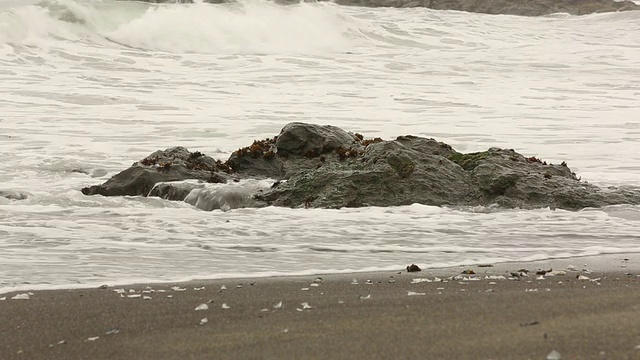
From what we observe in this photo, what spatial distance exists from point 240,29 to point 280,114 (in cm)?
1477

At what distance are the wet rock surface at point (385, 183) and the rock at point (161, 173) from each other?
0.01 meters

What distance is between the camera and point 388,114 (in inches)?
699

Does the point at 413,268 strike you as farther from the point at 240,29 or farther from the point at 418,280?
the point at 240,29

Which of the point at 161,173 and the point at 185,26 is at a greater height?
the point at 185,26

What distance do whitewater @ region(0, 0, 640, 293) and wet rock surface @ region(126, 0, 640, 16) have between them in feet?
2.99

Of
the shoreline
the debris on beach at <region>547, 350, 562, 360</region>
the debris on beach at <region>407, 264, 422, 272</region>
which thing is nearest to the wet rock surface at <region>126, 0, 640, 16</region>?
the shoreline

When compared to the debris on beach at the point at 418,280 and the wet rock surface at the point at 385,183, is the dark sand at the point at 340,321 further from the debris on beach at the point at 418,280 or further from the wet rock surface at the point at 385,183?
the wet rock surface at the point at 385,183

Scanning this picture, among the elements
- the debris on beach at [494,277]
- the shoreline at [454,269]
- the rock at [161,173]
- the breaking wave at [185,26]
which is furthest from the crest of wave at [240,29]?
the debris on beach at [494,277]

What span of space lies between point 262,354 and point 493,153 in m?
6.16

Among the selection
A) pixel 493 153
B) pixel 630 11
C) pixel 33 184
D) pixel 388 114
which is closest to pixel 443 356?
pixel 493 153

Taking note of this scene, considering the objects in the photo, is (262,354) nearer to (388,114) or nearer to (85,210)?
(85,210)

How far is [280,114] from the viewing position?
57.0 ft

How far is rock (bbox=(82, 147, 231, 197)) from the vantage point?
28.3 feet

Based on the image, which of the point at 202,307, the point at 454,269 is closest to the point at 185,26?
Result: the point at 454,269
